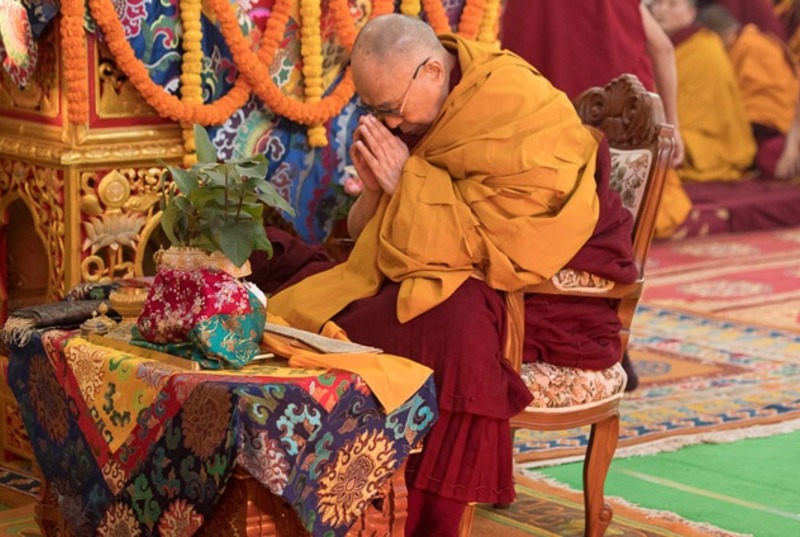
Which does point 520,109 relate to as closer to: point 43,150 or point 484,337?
point 484,337

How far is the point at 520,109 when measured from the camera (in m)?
3.54

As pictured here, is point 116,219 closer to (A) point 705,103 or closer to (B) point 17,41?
(B) point 17,41

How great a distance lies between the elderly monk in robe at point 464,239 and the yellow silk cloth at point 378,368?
0.27 meters

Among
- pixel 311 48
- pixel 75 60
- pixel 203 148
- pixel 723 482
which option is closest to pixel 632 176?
pixel 723 482

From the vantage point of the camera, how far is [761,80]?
423 inches

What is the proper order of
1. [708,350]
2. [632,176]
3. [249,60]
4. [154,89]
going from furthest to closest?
1. [708,350]
2. [249,60]
3. [154,89]
4. [632,176]

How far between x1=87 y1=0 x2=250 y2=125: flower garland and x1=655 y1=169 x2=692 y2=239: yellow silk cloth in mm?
5114

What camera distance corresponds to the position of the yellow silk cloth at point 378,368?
3.00 meters

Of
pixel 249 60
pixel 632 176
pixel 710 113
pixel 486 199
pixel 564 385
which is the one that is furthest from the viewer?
pixel 710 113

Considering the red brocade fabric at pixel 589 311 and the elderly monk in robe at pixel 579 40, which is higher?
the elderly monk in robe at pixel 579 40

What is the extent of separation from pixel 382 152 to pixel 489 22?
1404 millimetres

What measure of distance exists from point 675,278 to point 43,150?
4508mm

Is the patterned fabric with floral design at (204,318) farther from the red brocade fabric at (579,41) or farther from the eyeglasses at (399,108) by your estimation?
the red brocade fabric at (579,41)

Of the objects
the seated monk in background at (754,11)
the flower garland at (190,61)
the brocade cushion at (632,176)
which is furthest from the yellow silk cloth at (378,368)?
the seated monk in background at (754,11)
